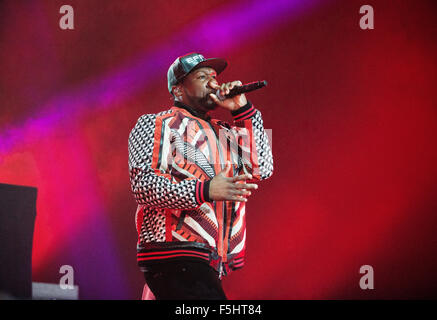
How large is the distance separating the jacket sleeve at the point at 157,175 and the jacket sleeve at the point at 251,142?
41cm

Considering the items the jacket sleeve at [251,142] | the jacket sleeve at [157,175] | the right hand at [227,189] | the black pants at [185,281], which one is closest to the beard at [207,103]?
the jacket sleeve at [251,142]

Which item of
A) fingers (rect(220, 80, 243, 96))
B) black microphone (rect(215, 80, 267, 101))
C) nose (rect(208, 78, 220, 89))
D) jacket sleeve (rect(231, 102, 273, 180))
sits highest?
nose (rect(208, 78, 220, 89))

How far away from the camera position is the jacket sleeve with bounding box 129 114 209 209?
183cm

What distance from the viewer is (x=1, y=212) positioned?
1668mm

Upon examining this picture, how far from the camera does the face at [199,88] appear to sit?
2.30 m

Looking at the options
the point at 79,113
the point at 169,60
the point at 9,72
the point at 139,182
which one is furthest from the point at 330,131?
the point at 9,72

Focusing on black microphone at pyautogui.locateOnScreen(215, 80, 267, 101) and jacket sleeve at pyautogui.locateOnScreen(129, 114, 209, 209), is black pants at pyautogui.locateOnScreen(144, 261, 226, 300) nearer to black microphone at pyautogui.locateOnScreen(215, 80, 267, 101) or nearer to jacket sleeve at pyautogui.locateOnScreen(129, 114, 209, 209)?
jacket sleeve at pyautogui.locateOnScreen(129, 114, 209, 209)

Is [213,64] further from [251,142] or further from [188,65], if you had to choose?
[251,142]

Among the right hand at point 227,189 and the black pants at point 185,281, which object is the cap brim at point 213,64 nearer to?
the right hand at point 227,189

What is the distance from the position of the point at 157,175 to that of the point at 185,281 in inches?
17.6

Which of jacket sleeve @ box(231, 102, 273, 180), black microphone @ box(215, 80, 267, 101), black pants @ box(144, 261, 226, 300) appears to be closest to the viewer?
black pants @ box(144, 261, 226, 300)

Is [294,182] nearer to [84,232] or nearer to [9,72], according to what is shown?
[84,232]

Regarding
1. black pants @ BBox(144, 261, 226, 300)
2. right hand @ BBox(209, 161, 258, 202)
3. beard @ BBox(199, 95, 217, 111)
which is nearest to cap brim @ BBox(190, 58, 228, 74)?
beard @ BBox(199, 95, 217, 111)

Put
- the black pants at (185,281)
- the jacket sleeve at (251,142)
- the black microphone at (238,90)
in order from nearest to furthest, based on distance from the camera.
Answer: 1. the black pants at (185,281)
2. the black microphone at (238,90)
3. the jacket sleeve at (251,142)
